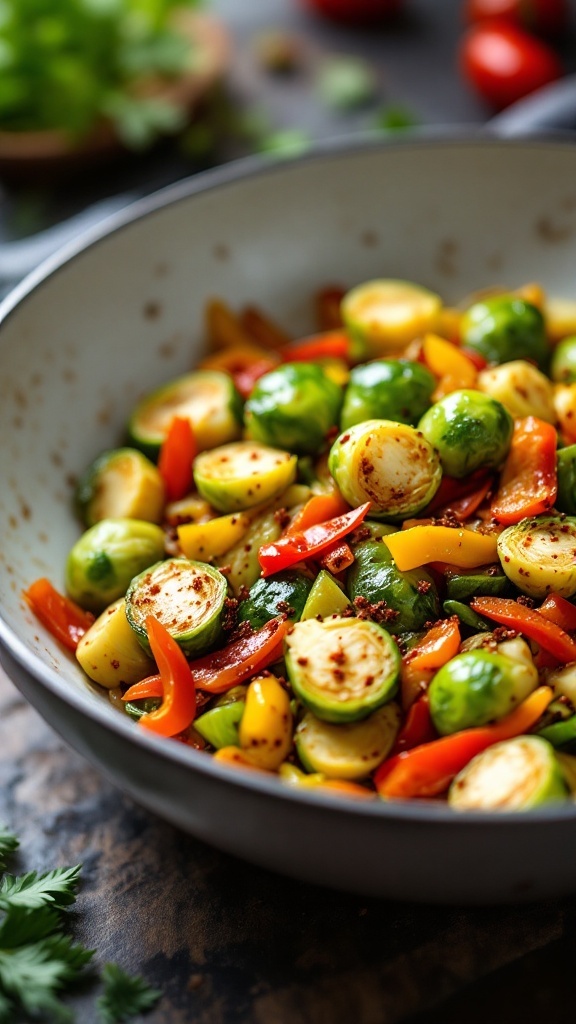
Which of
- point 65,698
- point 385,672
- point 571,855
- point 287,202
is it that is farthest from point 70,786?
point 287,202

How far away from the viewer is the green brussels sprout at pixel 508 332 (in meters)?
3.20

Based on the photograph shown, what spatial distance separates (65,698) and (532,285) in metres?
2.40

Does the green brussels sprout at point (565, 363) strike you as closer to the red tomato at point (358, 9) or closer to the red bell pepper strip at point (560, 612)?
the red bell pepper strip at point (560, 612)

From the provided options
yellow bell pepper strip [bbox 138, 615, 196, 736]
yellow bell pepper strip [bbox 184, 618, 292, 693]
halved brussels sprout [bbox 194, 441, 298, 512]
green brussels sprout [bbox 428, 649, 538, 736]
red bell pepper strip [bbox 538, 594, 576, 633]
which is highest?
halved brussels sprout [bbox 194, 441, 298, 512]

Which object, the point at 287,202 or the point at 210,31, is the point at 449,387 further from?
the point at 210,31

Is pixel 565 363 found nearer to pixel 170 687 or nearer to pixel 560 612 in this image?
pixel 560 612

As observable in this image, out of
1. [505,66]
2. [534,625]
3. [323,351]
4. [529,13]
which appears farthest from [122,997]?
[529,13]

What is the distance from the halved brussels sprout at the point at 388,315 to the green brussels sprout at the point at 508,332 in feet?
0.57

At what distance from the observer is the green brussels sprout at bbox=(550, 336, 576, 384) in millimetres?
3170

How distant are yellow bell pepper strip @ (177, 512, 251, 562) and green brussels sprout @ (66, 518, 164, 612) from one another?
0.41ft

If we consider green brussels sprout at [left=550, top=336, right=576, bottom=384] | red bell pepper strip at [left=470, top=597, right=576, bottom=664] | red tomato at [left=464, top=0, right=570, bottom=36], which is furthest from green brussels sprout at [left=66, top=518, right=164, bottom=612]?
red tomato at [left=464, top=0, right=570, bottom=36]

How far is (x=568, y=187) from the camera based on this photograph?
3.63 metres

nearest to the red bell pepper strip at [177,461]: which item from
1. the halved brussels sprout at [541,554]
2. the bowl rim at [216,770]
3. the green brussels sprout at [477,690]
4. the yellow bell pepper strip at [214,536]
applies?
the yellow bell pepper strip at [214,536]

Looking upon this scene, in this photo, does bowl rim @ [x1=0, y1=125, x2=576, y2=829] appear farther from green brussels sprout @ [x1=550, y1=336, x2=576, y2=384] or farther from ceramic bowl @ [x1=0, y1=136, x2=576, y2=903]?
green brussels sprout @ [x1=550, y1=336, x2=576, y2=384]
